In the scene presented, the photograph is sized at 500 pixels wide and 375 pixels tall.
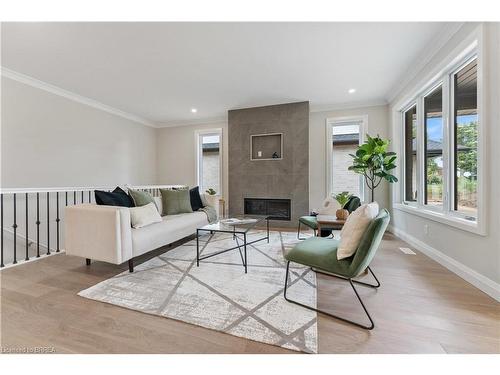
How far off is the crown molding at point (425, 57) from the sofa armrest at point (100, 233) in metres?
3.83

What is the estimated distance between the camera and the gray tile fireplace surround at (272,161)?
462 centimetres

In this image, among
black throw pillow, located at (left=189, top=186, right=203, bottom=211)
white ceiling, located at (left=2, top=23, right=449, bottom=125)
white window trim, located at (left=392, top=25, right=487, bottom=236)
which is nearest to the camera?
white window trim, located at (left=392, top=25, right=487, bottom=236)

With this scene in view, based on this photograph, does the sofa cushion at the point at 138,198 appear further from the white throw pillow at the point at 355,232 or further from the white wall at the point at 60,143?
the white throw pillow at the point at 355,232

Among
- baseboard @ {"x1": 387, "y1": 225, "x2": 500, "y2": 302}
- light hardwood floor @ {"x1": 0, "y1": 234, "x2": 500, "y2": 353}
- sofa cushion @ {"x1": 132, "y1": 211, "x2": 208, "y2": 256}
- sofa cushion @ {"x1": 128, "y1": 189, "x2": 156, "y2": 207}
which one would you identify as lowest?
light hardwood floor @ {"x1": 0, "y1": 234, "x2": 500, "y2": 353}

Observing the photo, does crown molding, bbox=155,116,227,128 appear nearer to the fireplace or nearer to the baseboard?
the fireplace

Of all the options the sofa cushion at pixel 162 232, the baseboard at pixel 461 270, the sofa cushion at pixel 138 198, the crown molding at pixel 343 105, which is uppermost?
the crown molding at pixel 343 105

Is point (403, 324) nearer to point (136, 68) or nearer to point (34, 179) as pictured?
point (136, 68)

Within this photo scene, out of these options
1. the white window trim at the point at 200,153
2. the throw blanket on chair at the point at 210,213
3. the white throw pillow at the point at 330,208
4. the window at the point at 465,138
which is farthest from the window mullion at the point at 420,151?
the white window trim at the point at 200,153

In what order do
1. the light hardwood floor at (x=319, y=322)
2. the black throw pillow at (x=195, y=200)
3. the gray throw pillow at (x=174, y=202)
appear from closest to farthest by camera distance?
the light hardwood floor at (x=319, y=322) < the gray throw pillow at (x=174, y=202) < the black throw pillow at (x=195, y=200)

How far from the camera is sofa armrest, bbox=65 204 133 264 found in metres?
2.20

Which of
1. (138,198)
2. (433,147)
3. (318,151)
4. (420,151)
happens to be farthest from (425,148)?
(138,198)

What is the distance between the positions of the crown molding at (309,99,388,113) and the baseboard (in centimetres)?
268

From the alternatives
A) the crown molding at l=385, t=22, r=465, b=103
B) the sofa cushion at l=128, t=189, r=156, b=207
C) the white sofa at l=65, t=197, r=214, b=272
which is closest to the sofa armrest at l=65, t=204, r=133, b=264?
the white sofa at l=65, t=197, r=214, b=272
